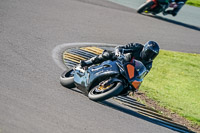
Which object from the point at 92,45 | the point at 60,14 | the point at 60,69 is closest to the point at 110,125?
the point at 60,69

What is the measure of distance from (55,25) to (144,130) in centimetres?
643

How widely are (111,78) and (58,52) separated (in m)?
3.57

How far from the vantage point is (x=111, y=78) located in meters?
7.29

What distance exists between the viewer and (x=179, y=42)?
14.9 m

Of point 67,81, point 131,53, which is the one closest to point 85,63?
point 67,81

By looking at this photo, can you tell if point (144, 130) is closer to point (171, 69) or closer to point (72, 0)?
point (171, 69)

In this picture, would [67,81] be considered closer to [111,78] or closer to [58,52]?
[111,78]

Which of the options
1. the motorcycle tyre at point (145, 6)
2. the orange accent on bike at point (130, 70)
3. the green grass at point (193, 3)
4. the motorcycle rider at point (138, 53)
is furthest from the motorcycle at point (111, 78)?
the green grass at point (193, 3)

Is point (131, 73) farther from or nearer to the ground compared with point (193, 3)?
farther from the ground

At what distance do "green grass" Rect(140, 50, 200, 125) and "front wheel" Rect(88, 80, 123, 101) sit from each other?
90.7 inches

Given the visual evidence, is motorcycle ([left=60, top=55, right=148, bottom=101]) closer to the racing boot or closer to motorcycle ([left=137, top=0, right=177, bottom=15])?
the racing boot

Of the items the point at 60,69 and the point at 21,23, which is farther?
the point at 21,23

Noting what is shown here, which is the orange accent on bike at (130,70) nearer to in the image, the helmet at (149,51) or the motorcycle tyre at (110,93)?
the motorcycle tyre at (110,93)

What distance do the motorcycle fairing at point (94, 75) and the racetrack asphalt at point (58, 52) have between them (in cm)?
25
